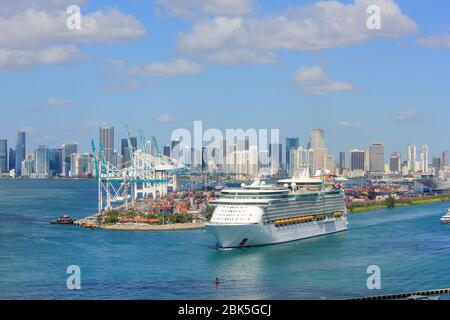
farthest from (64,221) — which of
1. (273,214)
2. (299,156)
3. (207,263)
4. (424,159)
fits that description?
(424,159)

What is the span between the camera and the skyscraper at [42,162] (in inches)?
1451

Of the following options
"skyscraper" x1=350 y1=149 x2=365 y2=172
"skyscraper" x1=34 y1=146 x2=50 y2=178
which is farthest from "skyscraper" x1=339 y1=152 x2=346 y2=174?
"skyscraper" x1=34 y1=146 x2=50 y2=178

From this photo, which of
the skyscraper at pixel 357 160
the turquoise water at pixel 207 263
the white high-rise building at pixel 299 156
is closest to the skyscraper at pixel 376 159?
the skyscraper at pixel 357 160

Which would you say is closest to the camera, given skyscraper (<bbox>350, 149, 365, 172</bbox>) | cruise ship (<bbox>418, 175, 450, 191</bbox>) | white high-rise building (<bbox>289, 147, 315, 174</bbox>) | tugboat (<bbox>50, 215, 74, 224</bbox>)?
tugboat (<bbox>50, 215, 74, 224</bbox>)

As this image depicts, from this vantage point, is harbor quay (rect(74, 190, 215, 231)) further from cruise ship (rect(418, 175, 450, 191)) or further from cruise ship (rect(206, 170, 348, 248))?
cruise ship (rect(418, 175, 450, 191))

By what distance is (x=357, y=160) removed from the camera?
1220 inches

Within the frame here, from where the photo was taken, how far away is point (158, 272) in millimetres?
7648

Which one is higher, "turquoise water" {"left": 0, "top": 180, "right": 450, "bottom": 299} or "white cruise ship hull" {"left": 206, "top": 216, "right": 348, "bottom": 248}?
"white cruise ship hull" {"left": 206, "top": 216, "right": 348, "bottom": 248}

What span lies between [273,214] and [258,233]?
660mm

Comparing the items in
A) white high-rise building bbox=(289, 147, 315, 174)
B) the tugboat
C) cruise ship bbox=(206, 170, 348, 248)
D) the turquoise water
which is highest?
white high-rise building bbox=(289, 147, 315, 174)

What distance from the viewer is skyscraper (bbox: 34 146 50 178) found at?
36.9 meters

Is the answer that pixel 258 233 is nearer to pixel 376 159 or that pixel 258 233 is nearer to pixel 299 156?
pixel 299 156

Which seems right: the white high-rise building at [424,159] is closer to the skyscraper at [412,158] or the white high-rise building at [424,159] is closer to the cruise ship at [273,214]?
the skyscraper at [412,158]
